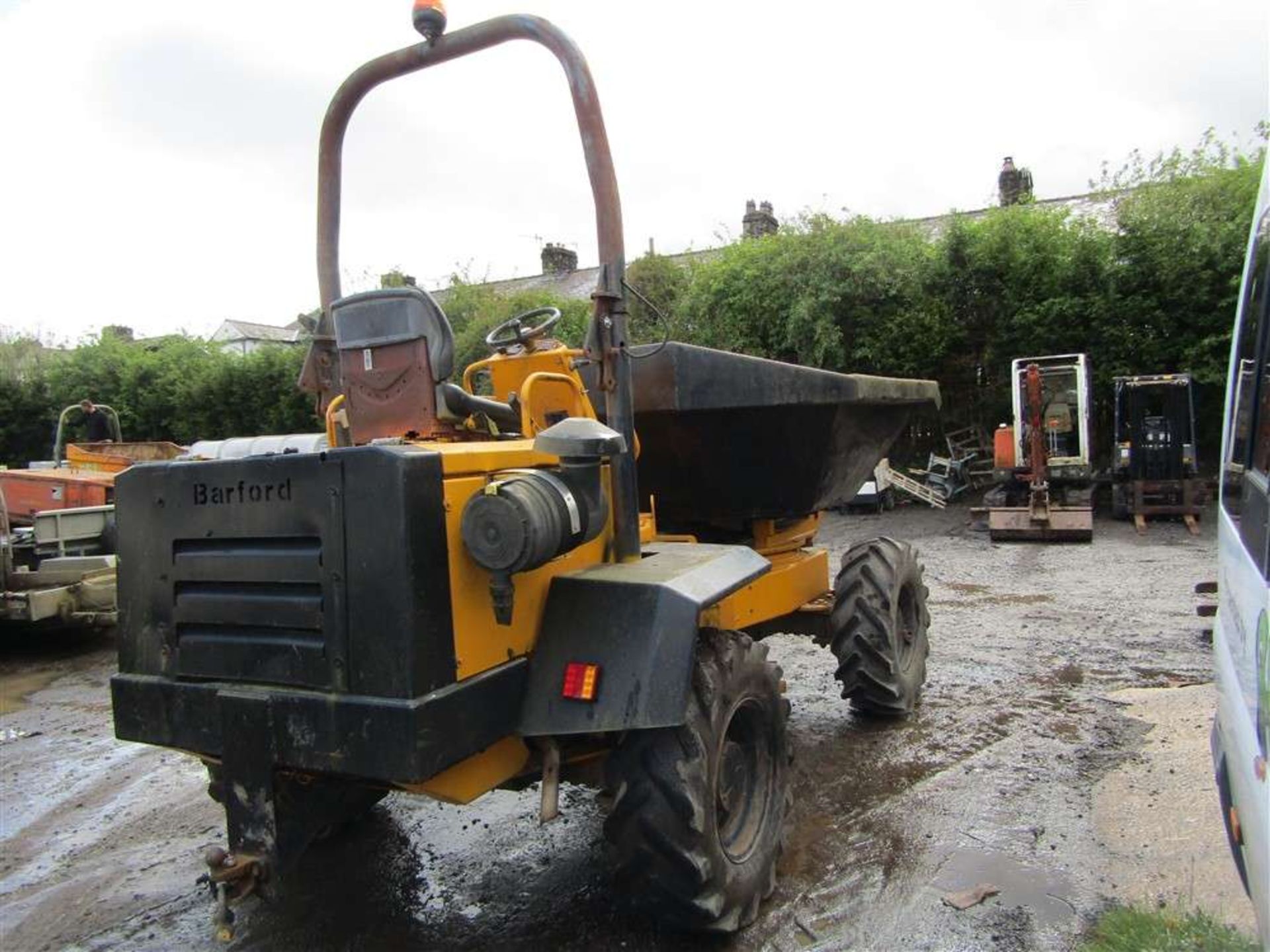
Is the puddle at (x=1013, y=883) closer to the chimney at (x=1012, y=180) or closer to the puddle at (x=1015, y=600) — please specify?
the puddle at (x=1015, y=600)

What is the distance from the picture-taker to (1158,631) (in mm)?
6766

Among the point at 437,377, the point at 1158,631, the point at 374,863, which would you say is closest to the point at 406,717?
the point at 437,377

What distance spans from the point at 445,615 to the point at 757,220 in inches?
823

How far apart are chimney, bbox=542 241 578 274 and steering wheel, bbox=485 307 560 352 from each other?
25863 mm

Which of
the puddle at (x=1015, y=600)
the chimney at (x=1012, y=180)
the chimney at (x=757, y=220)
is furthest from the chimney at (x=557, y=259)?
the puddle at (x=1015, y=600)

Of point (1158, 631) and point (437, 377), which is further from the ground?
point (437, 377)

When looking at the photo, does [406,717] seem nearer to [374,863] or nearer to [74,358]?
[374,863]

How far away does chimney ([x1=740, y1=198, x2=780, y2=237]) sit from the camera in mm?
22078

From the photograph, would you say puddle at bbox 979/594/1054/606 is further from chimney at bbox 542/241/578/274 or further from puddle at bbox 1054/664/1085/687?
chimney at bbox 542/241/578/274

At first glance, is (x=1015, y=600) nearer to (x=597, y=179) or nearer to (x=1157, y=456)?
(x=1157, y=456)

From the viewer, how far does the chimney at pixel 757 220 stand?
72.4ft

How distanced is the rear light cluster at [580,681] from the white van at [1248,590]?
5.26 ft

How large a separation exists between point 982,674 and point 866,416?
2.14 m

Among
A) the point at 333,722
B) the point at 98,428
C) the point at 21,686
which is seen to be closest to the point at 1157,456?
the point at 333,722
